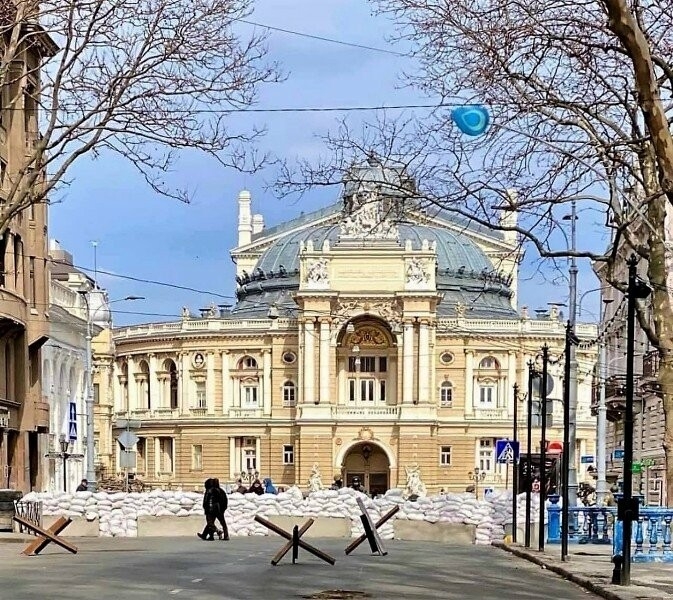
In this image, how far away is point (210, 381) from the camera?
115 m

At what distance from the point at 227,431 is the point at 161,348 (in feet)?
27.8

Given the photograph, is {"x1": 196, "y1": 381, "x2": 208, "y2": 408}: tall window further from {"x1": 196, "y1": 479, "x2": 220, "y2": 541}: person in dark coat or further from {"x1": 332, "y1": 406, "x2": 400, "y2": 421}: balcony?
{"x1": 196, "y1": 479, "x2": 220, "y2": 541}: person in dark coat

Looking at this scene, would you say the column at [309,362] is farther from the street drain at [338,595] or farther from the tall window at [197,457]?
the street drain at [338,595]

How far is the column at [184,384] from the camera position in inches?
4550

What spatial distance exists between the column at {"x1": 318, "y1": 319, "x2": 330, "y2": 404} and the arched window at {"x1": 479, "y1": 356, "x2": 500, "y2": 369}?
11204mm

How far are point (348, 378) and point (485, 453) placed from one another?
1087cm

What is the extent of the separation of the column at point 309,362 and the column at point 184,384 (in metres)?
10.0

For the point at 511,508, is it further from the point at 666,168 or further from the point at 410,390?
the point at 410,390

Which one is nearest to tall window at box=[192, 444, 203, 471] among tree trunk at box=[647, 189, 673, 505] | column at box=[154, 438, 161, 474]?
column at box=[154, 438, 161, 474]

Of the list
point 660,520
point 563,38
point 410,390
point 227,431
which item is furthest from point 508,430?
point 563,38

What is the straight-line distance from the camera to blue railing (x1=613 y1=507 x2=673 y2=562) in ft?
95.4

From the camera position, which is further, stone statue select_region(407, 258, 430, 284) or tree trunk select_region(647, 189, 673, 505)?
stone statue select_region(407, 258, 430, 284)

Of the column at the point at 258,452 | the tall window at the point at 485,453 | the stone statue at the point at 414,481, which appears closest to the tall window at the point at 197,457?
the column at the point at 258,452

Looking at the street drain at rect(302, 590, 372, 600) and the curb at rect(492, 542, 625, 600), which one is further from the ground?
the street drain at rect(302, 590, 372, 600)
